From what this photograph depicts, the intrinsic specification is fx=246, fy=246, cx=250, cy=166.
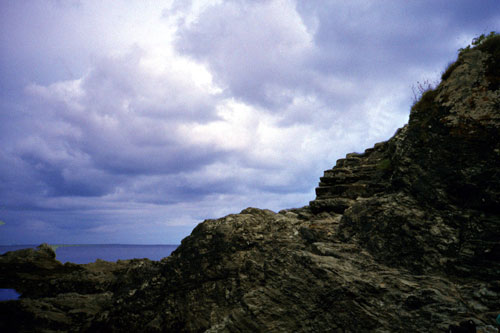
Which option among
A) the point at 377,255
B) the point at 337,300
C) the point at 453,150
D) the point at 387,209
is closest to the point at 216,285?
the point at 337,300

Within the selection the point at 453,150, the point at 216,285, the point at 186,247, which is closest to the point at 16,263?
the point at 186,247

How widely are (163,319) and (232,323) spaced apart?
3.42m

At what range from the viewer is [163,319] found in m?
10.6

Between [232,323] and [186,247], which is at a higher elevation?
[186,247]

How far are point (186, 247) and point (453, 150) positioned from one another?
1236 centimetres

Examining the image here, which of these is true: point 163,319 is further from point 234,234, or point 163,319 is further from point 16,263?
point 16,263

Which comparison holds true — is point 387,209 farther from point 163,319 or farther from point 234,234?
point 163,319

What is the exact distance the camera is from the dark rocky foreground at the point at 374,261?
7629 millimetres

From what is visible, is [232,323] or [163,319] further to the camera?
[163,319]

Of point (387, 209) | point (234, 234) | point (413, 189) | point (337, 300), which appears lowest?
point (337, 300)

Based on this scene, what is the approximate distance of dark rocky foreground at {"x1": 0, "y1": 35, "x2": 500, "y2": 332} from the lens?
7629 millimetres

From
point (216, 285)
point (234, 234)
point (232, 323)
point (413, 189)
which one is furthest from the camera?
point (234, 234)

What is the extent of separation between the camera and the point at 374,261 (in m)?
9.34

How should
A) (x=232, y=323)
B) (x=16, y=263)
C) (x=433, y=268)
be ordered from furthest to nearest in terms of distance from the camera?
(x=16, y=263) → (x=232, y=323) → (x=433, y=268)
